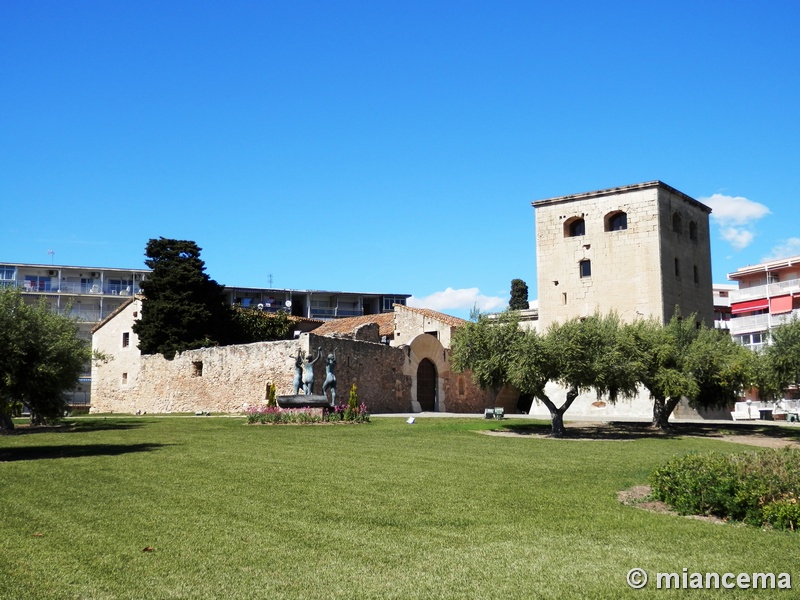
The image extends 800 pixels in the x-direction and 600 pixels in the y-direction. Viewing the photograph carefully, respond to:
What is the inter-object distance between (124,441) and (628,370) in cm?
1497

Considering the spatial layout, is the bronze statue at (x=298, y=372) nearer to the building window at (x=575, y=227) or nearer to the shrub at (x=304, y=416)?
the shrub at (x=304, y=416)

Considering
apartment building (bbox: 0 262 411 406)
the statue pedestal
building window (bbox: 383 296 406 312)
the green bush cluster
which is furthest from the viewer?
building window (bbox: 383 296 406 312)

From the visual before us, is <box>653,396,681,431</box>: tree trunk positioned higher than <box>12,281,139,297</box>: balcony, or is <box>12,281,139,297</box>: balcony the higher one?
<box>12,281,139,297</box>: balcony

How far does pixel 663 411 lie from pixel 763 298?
35.5m

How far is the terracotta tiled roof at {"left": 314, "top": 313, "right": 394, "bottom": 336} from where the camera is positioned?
44.5 metres

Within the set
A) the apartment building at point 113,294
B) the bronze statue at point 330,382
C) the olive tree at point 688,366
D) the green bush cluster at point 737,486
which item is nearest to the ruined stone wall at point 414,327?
the bronze statue at point 330,382

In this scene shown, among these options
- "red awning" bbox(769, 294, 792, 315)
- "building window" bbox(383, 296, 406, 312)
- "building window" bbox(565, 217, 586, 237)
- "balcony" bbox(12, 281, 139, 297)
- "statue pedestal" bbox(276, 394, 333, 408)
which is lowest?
"statue pedestal" bbox(276, 394, 333, 408)

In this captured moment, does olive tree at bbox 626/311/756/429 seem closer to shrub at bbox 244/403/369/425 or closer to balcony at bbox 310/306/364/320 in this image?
shrub at bbox 244/403/369/425

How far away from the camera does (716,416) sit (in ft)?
123

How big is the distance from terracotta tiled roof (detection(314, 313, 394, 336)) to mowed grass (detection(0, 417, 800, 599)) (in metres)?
30.3

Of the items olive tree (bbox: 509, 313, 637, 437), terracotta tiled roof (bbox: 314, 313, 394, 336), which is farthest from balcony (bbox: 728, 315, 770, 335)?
olive tree (bbox: 509, 313, 637, 437)

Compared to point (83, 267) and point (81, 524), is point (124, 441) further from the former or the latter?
point (83, 267)

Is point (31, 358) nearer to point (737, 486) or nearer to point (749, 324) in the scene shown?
point (737, 486)

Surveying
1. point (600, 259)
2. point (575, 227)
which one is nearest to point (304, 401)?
point (600, 259)
